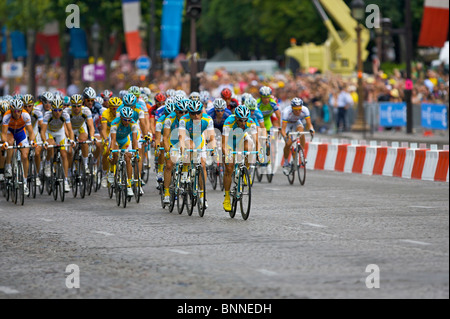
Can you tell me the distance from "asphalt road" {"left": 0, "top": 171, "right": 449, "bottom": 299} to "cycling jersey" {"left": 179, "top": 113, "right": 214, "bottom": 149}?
1.05 metres

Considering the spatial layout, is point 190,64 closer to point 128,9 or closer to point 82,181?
point 82,181

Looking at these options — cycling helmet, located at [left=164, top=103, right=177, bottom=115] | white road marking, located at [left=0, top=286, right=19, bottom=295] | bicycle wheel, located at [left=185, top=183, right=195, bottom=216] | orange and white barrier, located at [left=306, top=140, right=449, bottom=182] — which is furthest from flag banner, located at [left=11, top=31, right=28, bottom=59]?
white road marking, located at [left=0, top=286, right=19, bottom=295]

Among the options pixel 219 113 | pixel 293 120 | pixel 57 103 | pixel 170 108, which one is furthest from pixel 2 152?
pixel 293 120

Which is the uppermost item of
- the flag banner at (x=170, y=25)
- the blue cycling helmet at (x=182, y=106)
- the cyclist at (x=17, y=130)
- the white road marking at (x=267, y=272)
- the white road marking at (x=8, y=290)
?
the flag banner at (x=170, y=25)

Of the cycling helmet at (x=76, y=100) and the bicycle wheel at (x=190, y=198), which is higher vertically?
the cycling helmet at (x=76, y=100)

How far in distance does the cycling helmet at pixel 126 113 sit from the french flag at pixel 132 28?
3465 centimetres

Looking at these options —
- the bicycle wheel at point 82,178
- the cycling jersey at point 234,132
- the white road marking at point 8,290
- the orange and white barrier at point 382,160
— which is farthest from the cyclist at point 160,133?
the white road marking at point 8,290

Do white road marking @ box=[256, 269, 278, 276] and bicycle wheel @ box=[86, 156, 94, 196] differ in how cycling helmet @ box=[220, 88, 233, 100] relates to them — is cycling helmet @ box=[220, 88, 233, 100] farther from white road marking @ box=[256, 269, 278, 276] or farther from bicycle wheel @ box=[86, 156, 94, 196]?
white road marking @ box=[256, 269, 278, 276]

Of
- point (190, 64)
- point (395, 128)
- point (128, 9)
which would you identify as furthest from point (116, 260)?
point (128, 9)

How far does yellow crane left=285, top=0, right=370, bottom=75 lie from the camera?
210ft

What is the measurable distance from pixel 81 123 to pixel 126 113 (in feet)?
8.31

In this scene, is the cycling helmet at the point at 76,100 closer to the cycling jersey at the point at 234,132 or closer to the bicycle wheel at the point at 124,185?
the bicycle wheel at the point at 124,185

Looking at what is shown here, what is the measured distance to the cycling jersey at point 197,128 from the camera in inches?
688
